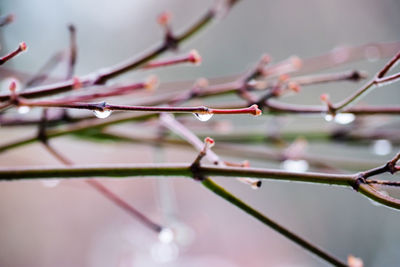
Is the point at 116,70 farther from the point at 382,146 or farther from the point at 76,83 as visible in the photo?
the point at 382,146

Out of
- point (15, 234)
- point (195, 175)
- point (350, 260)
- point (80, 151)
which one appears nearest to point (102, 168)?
point (195, 175)

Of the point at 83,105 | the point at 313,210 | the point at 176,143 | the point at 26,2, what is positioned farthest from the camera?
the point at 313,210

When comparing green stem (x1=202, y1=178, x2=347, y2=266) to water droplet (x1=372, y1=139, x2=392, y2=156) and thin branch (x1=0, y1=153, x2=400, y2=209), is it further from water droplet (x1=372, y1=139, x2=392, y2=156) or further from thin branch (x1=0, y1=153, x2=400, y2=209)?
water droplet (x1=372, y1=139, x2=392, y2=156)

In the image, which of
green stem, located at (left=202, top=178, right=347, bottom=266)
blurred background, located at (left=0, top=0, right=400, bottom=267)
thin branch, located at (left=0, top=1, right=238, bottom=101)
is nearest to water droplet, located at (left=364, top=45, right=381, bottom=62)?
thin branch, located at (left=0, top=1, right=238, bottom=101)

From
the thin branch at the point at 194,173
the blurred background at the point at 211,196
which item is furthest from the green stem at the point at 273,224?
the blurred background at the point at 211,196

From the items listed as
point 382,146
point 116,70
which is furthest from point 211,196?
point 116,70

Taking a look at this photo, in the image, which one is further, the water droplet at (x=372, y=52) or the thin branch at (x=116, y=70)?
the water droplet at (x=372, y=52)

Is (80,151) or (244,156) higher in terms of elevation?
(80,151)

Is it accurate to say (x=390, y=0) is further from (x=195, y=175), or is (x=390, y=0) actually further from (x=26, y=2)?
(x=195, y=175)

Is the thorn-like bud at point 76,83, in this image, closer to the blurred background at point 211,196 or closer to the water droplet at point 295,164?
the water droplet at point 295,164
